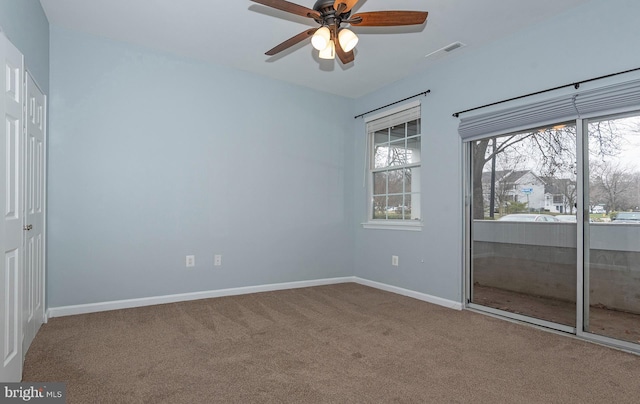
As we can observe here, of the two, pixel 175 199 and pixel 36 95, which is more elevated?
pixel 36 95

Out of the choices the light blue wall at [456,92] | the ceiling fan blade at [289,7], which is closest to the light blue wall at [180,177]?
the light blue wall at [456,92]

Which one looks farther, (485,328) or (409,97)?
(409,97)

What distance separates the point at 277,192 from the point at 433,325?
7.85 ft

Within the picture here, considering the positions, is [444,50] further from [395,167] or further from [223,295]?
[223,295]

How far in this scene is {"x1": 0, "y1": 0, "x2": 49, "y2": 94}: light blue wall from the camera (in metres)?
2.08

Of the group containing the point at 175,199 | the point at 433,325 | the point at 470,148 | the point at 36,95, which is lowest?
the point at 433,325

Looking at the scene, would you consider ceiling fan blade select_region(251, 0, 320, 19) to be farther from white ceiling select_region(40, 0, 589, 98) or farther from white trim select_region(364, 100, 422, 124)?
white trim select_region(364, 100, 422, 124)

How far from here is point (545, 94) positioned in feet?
9.88

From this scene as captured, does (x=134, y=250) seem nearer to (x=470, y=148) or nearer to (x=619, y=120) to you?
(x=470, y=148)

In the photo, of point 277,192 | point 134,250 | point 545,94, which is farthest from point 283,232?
point 545,94

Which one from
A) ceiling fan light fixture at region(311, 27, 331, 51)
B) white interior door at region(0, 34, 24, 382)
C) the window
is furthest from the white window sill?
white interior door at region(0, 34, 24, 382)

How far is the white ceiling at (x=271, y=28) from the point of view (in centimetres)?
285

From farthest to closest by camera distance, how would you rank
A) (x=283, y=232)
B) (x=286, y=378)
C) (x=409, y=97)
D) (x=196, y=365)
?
(x=283, y=232) → (x=409, y=97) → (x=196, y=365) → (x=286, y=378)

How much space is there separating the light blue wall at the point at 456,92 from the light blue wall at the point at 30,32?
3577 mm
